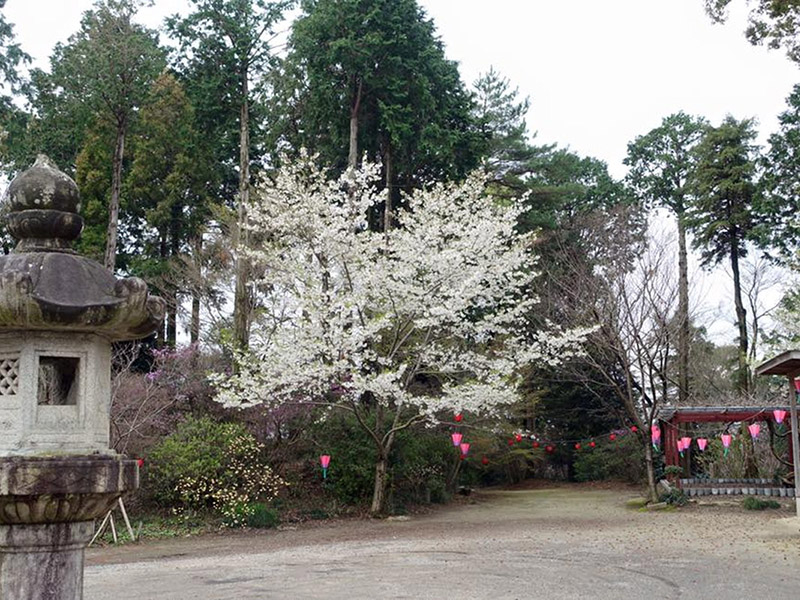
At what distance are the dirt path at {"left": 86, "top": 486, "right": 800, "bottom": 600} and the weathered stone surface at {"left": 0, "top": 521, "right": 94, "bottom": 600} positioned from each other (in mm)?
4050

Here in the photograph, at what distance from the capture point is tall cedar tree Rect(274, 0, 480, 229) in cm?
2122

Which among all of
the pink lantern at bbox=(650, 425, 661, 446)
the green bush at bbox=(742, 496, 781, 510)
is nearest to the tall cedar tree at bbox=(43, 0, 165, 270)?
the pink lantern at bbox=(650, 425, 661, 446)

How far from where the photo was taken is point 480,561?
10.2m

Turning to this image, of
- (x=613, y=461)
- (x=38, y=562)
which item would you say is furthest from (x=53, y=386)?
(x=613, y=461)

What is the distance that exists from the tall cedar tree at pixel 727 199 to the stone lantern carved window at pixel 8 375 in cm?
2798

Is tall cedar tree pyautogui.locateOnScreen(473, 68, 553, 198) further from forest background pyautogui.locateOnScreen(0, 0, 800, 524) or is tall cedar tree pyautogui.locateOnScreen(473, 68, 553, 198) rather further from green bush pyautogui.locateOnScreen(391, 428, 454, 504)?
green bush pyautogui.locateOnScreen(391, 428, 454, 504)

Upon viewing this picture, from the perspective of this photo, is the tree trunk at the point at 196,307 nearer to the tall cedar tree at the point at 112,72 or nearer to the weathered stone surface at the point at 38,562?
the tall cedar tree at the point at 112,72

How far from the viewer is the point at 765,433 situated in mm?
21047

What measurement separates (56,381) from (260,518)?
11.2m

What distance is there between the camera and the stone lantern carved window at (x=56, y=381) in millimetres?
4668

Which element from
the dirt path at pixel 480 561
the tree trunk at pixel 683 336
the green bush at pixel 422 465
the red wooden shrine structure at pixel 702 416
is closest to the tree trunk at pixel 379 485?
the dirt path at pixel 480 561

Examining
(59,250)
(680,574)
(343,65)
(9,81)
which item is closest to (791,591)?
(680,574)

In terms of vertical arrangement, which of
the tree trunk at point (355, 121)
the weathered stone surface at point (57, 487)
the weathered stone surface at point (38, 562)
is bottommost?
the weathered stone surface at point (38, 562)

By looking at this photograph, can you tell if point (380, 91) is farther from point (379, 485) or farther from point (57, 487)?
point (57, 487)
